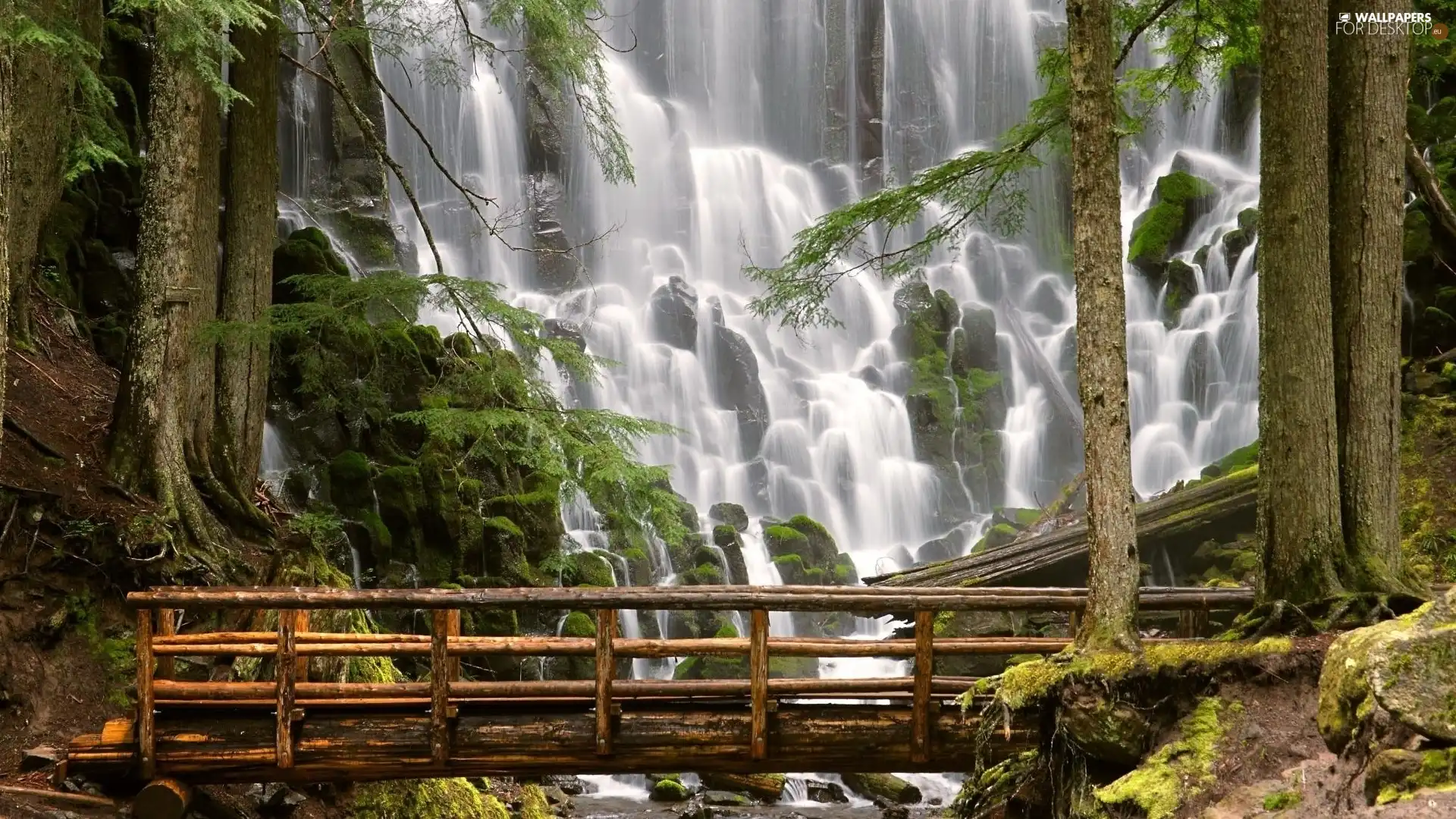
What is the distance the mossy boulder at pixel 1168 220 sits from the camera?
25.1m

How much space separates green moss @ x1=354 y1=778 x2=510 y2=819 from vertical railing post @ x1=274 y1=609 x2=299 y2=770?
171cm

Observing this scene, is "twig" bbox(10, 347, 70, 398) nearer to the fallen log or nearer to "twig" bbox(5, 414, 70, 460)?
"twig" bbox(5, 414, 70, 460)

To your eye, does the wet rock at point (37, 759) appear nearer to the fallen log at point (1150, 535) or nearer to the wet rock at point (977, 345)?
the fallen log at point (1150, 535)

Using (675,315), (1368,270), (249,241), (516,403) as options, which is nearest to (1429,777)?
(1368,270)

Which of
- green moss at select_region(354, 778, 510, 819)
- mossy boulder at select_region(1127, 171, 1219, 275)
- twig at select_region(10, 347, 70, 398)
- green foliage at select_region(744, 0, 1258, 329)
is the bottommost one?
green moss at select_region(354, 778, 510, 819)

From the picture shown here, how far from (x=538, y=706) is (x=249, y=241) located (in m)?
5.38

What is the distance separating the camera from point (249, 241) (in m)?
9.67

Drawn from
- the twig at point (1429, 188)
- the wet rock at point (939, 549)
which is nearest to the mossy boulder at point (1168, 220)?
the wet rock at point (939, 549)

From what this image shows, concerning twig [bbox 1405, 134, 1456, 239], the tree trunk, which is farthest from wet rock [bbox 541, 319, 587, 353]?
the tree trunk

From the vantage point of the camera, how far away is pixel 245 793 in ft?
24.0

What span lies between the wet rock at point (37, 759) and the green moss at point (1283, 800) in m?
6.70

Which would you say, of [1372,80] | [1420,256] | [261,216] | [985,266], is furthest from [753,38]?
[1372,80]

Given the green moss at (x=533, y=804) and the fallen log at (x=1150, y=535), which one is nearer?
the green moss at (x=533, y=804)

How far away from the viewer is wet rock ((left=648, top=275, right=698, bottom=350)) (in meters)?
25.5
